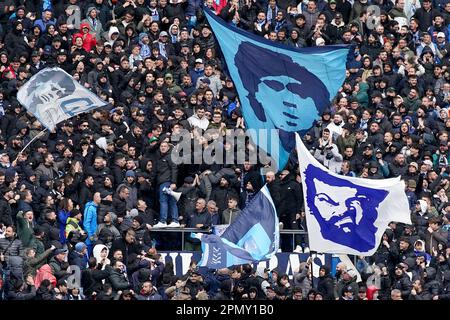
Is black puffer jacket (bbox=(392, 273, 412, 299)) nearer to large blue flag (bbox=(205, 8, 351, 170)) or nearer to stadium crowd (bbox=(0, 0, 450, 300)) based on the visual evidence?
stadium crowd (bbox=(0, 0, 450, 300))

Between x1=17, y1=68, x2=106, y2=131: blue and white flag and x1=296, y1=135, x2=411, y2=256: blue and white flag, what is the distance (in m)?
5.95

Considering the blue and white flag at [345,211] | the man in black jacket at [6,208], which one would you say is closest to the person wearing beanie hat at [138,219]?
the man in black jacket at [6,208]

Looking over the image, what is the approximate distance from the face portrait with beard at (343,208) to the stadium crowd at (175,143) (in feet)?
5.42

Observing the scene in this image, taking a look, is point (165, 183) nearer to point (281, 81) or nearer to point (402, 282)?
point (281, 81)

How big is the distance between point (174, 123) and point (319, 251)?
6.57 m

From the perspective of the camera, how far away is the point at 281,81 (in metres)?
40.6

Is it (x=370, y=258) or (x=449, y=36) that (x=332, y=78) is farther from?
(x=449, y=36)

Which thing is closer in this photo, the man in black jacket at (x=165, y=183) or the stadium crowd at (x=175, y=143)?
the stadium crowd at (x=175, y=143)

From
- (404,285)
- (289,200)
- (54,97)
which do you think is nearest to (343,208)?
(404,285)

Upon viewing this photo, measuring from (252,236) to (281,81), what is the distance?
10.3 ft

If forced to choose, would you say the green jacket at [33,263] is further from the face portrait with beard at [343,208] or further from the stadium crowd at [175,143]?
the face portrait with beard at [343,208]

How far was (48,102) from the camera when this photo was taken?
140 feet

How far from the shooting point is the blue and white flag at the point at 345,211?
37.8 metres

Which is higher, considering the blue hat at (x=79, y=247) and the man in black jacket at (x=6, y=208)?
the man in black jacket at (x=6, y=208)
